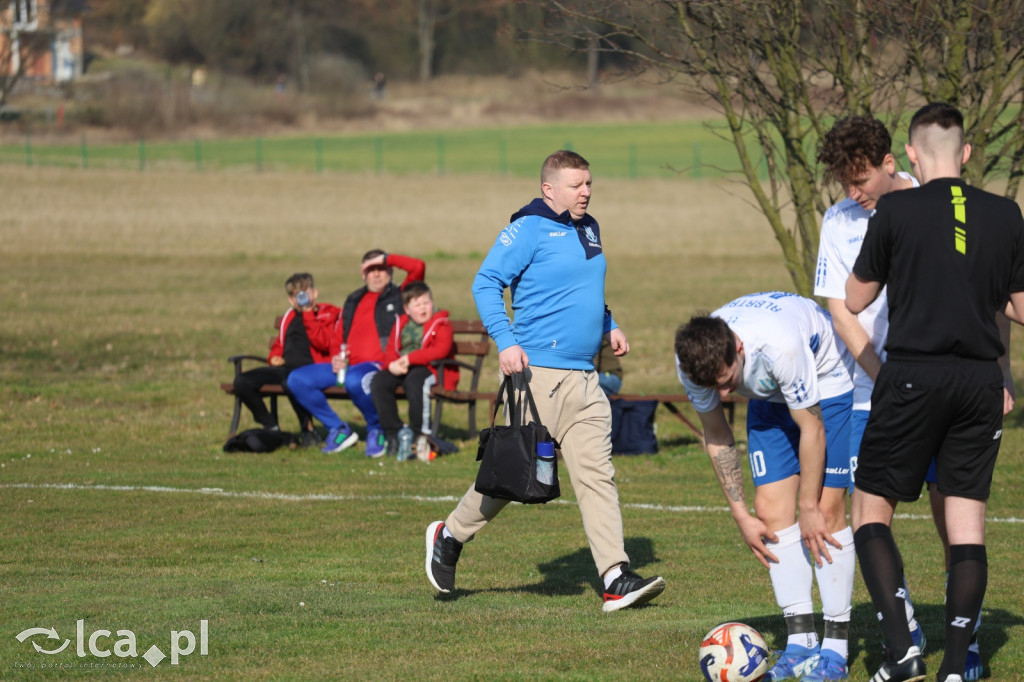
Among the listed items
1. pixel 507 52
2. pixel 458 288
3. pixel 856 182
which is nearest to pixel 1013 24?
pixel 856 182

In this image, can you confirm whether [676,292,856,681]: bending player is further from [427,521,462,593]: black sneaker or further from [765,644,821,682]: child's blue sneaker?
[427,521,462,593]: black sneaker

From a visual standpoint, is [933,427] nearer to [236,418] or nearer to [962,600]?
[962,600]

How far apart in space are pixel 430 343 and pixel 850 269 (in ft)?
19.9

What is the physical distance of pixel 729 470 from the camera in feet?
16.4

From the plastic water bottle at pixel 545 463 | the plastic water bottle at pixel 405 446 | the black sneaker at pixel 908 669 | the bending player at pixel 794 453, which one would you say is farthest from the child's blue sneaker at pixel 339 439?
the black sneaker at pixel 908 669

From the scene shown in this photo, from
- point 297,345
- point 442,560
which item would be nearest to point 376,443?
point 297,345

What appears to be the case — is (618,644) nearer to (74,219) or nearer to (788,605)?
(788,605)

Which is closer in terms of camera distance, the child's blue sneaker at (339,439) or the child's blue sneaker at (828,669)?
the child's blue sneaker at (828,669)

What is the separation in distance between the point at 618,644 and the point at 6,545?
150 inches

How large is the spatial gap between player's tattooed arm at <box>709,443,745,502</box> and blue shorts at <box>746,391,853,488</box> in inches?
2.9

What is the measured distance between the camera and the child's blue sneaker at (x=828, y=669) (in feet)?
15.6

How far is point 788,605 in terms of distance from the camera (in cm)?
498

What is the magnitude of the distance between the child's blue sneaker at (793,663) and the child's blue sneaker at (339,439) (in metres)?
6.44
